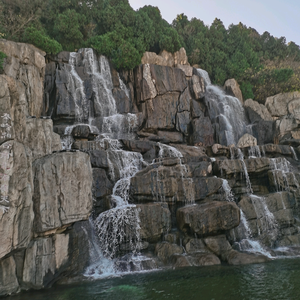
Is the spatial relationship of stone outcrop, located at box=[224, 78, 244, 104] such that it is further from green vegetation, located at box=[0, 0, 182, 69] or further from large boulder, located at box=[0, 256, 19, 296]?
large boulder, located at box=[0, 256, 19, 296]

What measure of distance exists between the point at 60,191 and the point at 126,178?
4476 mm

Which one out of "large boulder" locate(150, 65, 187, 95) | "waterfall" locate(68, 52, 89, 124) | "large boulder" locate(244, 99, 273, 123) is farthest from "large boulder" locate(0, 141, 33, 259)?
"large boulder" locate(244, 99, 273, 123)

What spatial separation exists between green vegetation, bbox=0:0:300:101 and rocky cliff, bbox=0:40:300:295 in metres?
2.28

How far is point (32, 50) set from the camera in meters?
20.0

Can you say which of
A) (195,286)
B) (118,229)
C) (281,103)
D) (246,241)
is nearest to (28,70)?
(118,229)

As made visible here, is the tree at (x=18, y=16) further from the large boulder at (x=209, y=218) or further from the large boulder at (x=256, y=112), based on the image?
the large boulder at (x=256, y=112)

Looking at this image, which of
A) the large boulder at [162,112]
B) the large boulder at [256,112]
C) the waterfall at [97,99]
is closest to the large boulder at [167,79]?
the large boulder at [162,112]

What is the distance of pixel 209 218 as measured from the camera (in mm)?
11672

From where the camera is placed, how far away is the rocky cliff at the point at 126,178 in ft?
27.8

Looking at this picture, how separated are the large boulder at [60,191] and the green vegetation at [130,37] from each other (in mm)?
16872

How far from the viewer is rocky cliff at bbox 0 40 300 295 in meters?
8.48

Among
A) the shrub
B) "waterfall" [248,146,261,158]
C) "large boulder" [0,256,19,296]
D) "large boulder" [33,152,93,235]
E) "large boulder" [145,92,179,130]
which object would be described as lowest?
"large boulder" [0,256,19,296]

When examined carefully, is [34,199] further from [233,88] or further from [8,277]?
[233,88]

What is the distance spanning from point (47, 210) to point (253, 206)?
9477mm
